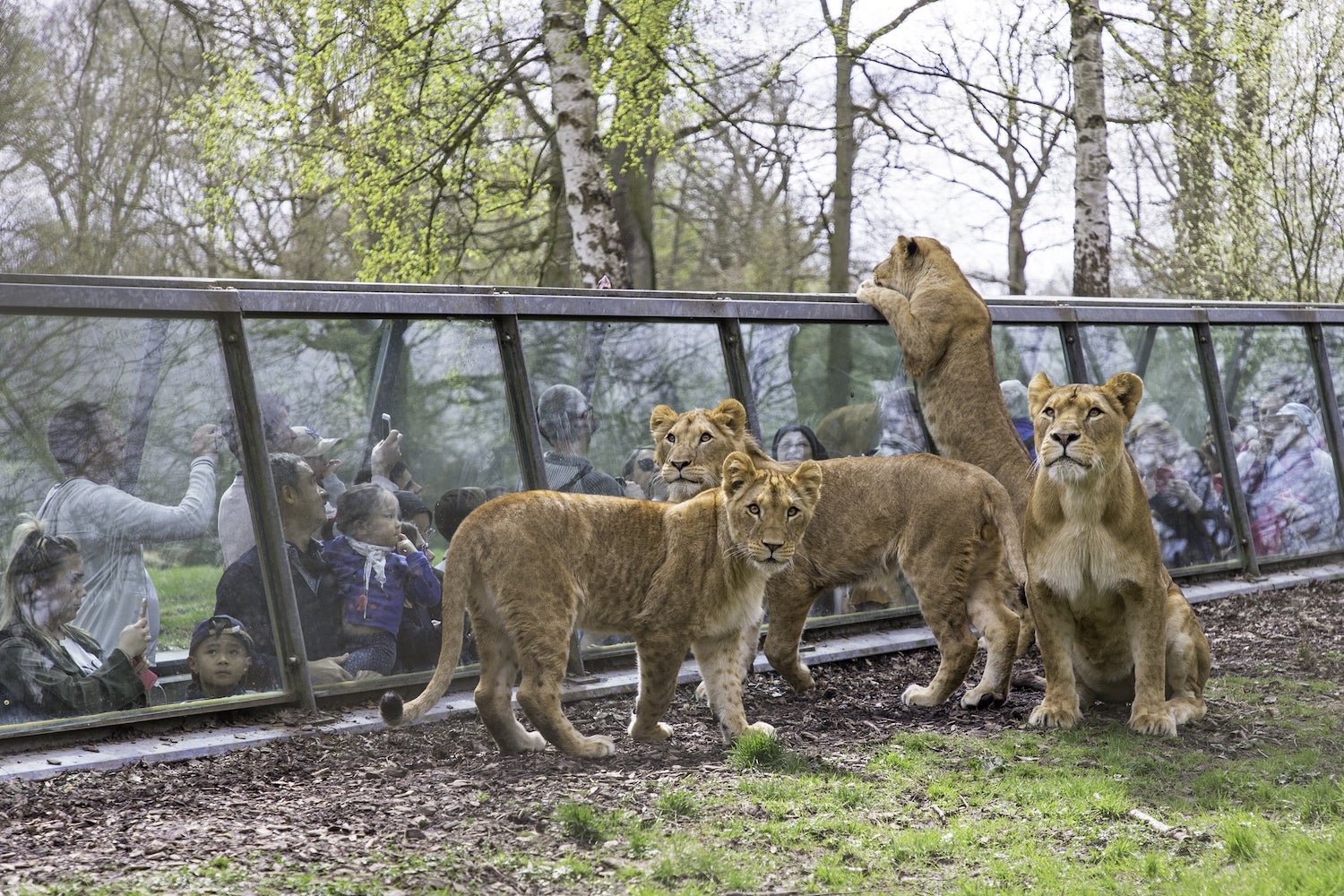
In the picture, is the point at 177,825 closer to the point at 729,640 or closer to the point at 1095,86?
the point at 729,640

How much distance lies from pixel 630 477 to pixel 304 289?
2151 millimetres

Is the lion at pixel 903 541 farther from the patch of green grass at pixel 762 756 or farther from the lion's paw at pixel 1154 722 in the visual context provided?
the patch of green grass at pixel 762 756

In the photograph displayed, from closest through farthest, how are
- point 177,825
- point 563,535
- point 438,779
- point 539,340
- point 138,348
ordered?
point 177,825 → point 438,779 → point 563,535 → point 138,348 → point 539,340

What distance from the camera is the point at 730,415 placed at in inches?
276

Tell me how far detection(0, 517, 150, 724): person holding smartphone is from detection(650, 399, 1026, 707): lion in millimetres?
2664

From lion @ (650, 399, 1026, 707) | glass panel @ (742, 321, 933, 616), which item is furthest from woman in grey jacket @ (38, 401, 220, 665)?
glass panel @ (742, 321, 933, 616)

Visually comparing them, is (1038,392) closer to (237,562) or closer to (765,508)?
(765,508)

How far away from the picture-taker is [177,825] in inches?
187

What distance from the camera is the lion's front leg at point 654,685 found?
592 centimetres

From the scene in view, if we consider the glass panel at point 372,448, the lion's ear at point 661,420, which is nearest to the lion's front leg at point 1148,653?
the lion's ear at point 661,420

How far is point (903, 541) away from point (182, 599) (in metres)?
3.62

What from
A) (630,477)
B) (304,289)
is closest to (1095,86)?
(630,477)

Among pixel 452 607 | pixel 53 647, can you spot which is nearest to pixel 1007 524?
pixel 452 607

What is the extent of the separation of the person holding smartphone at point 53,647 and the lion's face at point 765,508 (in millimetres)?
2668
